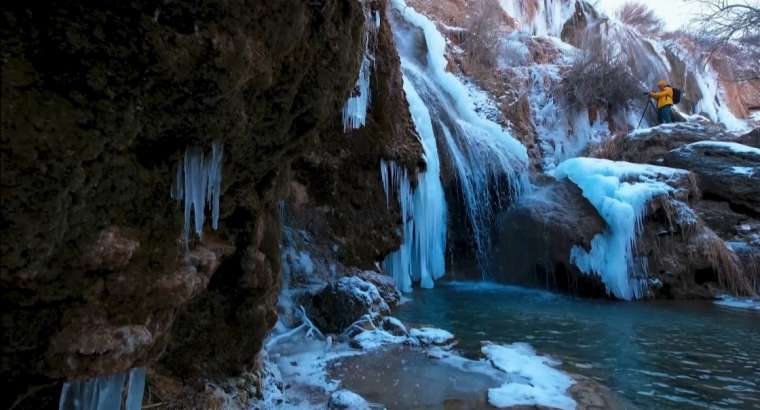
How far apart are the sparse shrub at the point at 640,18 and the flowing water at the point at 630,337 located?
726 inches

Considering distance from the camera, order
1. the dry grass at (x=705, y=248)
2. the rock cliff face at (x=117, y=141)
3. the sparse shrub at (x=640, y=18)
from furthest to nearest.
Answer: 1. the sparse shrub at (x=640, y=18)
2. the dry grass at (x=705, y=248)
3. the rock cliff face at (x=117, y=141)

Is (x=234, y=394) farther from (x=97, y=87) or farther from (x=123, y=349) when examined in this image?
(x=97, y=87)

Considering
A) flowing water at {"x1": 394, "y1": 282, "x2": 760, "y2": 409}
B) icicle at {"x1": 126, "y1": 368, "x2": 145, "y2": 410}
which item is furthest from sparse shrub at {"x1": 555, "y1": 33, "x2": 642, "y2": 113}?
icicle at {"x1": 126, "y1": 368, "x2": 145, "y2": 410}

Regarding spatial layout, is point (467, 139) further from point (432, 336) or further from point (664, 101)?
point (664, 101)

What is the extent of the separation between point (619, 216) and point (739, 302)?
2.15 metres

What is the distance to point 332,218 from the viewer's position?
7.55 metres

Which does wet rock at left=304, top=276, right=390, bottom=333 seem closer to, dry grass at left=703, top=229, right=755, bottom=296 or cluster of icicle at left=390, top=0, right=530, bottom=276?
cluster of icicle at left=390, top=0, right=530, bottom=276

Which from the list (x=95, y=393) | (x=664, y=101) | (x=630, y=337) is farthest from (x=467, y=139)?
(x=95, y=393)

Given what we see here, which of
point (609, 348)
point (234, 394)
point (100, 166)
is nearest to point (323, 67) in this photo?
point (100, 166)

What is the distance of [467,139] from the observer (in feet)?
34.7

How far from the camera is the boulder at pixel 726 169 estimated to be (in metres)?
9.73

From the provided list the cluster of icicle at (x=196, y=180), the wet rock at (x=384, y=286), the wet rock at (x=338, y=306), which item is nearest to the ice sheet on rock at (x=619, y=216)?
the wet rock at (x=384, y=286)

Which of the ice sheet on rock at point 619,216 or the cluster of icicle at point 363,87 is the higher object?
the cluster of icicle at point 363,87

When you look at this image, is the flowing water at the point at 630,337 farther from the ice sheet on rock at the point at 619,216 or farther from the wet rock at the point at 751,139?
the wet rock at the point at 751,139
